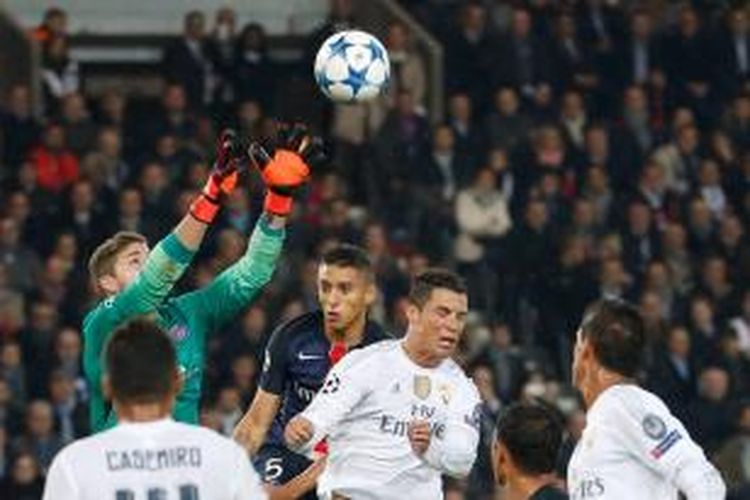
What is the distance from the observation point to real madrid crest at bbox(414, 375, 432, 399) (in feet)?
39.0

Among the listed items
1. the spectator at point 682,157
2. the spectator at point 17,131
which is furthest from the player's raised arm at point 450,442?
the spectator at point 682,157

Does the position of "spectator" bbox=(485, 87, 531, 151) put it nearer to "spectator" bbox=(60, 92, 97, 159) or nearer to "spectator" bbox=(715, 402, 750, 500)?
"spectator" bbox=(60, 92, 97, 159)

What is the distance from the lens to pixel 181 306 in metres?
12.2

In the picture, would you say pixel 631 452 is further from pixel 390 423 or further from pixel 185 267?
pixel 185 267

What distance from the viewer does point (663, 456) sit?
1041 cm

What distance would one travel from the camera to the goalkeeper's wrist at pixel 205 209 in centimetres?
1155

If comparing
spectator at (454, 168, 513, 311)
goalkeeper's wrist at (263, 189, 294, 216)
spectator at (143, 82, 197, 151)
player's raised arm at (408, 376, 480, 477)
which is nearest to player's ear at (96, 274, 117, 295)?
goalkeeper's wrist at (263, 189, 294, 216)

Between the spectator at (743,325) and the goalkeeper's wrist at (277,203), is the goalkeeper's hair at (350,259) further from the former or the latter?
the spectator at (743,325)

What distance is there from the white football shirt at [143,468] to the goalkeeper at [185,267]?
287 centimetres

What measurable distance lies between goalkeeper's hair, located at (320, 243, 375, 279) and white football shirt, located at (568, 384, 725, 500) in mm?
2012

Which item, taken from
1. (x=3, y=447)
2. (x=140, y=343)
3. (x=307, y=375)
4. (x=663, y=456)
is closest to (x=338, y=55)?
(x=307, y=375)

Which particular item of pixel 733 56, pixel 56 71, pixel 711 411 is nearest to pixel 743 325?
pixel 711 411

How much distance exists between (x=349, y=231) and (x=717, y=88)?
18.1 feet

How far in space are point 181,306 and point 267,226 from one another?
0.52 m
